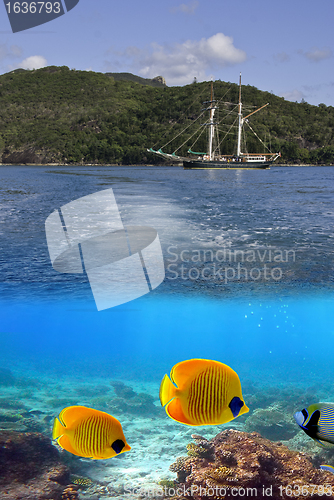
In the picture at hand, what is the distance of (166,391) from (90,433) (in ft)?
1.35

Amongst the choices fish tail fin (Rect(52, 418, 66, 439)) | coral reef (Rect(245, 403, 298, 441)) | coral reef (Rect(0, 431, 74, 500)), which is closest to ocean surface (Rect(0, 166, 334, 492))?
coral reef (Rect(245, 403, 298, 441))

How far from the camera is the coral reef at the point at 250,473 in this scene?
9.31 feet

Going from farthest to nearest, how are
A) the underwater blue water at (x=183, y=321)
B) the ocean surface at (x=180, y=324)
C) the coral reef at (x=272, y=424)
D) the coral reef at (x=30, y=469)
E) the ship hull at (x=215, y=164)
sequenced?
the ship hull at (x=215, y=164) → the underwater blue water at (x=183, y=321) → the ocean surface at (x=180, y=324) → the coral reef at (x=272, y=424) → the coral reef at (x=30, y=469)

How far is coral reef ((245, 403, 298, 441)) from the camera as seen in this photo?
3980 mm

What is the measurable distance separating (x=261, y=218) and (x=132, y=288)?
25.6 feet

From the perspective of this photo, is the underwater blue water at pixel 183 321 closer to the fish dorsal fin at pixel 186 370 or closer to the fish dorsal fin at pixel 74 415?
the fish dorsal fin at pixel 74 415

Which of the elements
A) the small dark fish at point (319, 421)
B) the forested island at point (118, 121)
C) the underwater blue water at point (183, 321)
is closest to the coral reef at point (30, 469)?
the underwater blue water at point (183, 321)

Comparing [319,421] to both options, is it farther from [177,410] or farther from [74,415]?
[74,415]

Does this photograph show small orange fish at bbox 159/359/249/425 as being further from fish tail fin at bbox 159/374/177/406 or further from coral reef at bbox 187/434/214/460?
coral reef at bbox 187/434/214/460

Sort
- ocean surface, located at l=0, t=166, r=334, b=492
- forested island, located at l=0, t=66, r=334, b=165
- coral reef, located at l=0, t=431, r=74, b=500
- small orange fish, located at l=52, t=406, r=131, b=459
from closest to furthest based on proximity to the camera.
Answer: small orange fish, located at l=52, t=406, r=131, b=459 → coral reef, located at l=0, t=431, r=74, b=500 → ocean surface, located at l=0, t=166, r=334, b=492 → forested island, located at l=0, t=66, r=334, b=165

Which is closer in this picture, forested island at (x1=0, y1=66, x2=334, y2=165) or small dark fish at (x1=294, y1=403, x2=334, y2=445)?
small dark fish at (x1=294, y1=403, x2=334, y2=445)

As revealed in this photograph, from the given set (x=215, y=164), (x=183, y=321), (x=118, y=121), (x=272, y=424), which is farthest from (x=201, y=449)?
(x=118, y=121)

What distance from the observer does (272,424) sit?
4.11 meters

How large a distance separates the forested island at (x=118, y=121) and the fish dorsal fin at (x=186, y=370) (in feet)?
319
